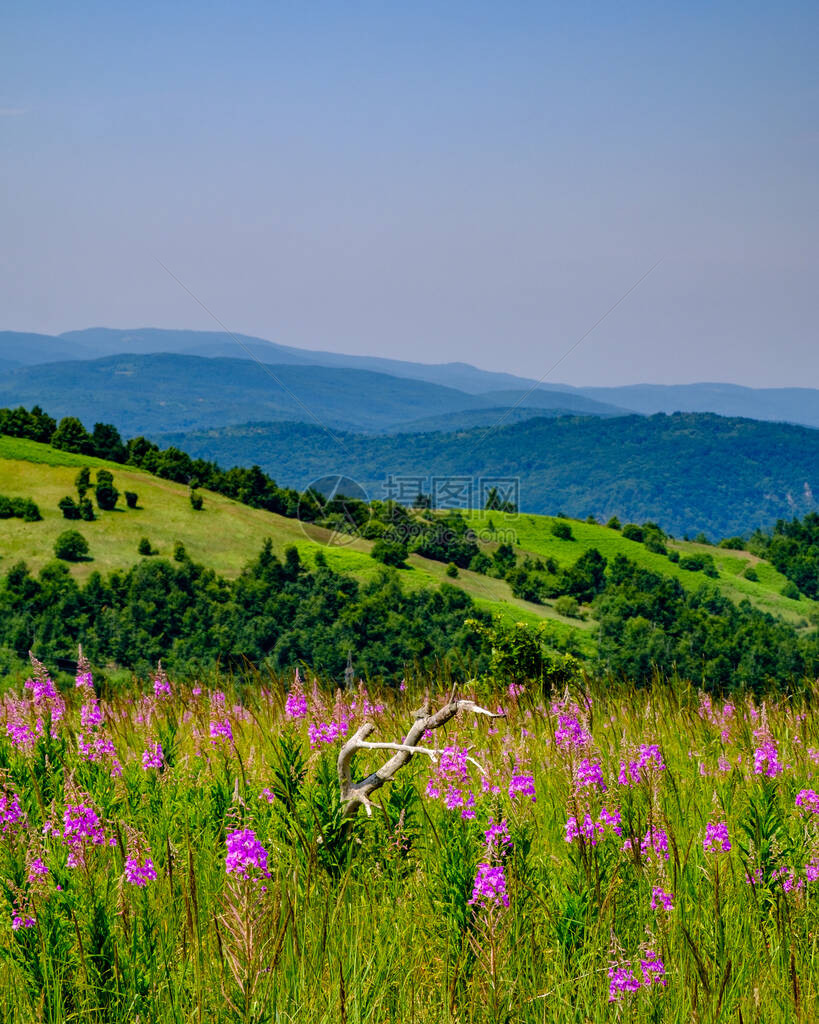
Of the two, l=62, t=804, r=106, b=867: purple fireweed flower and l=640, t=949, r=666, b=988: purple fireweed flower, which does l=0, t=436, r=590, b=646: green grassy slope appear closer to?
l=62, t=804, r=106, b=867: purple fireweed flower

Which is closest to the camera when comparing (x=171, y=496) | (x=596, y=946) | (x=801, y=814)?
(x=596, y=946)

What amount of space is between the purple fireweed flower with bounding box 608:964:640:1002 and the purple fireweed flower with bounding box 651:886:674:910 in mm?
328

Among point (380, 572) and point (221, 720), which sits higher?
point (221, 720)

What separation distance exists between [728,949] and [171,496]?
61.4 meters

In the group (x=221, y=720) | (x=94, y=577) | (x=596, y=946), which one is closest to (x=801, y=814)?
(x=596, y=946)

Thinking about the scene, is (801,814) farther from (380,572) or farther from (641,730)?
(380,572)

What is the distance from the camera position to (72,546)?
54.1 metres

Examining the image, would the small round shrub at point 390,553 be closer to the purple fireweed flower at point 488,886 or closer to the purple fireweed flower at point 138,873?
the purple fireweed flower at point 138,873

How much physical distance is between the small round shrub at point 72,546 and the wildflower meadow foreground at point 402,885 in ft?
173

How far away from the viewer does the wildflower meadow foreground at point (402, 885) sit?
8.59ft

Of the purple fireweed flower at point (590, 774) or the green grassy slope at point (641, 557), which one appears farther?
the green grassy slope at point (641, 557)

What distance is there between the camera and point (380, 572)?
170ft

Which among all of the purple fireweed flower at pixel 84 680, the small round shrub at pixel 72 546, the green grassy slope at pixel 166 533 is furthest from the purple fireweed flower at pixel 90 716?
Result: the small round shrub at pixel 72 546

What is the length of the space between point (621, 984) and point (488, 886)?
54 centimetres
